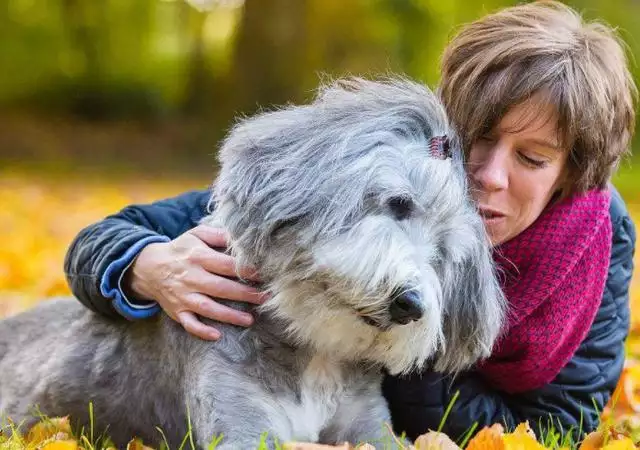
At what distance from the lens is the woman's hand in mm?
2893

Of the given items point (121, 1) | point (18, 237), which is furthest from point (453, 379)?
point (121, 1)

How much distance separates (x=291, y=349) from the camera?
2.89 m

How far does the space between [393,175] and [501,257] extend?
2.96 ft

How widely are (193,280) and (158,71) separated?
16.4m

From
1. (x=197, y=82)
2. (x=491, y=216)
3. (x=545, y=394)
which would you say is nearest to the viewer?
(x=491, y=216)

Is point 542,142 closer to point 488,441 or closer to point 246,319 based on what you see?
point 488,441

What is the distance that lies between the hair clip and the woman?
0.92 ft

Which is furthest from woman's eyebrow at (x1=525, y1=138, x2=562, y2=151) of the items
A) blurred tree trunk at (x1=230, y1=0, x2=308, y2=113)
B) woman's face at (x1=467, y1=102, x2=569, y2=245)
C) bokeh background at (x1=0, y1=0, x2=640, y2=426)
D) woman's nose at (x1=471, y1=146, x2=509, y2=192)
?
blurred tree trunk at (x1=230, y1=0, x2=308, y2=113)

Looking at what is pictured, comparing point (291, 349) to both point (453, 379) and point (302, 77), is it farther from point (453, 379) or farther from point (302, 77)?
point (302, 77)

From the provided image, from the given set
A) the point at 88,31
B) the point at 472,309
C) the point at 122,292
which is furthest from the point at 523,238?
the point at 88,31

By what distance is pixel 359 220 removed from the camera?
252 centimetres

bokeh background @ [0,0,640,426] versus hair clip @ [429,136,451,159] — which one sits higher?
hair clip @ [429,136,451,159]

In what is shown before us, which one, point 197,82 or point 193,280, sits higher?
point 193,280

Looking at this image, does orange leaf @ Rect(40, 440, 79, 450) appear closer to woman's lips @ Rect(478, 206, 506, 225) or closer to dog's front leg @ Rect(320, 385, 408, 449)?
dog's front leg @ Rect(320, 385, 408, 449)
